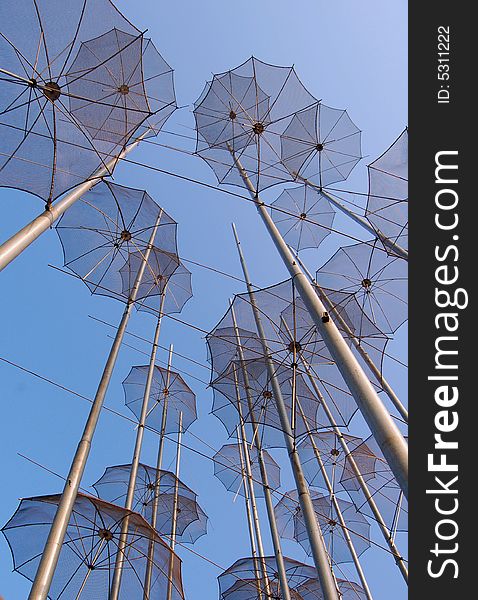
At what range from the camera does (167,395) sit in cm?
1958

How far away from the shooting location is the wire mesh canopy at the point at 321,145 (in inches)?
682

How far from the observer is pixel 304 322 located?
1644cm

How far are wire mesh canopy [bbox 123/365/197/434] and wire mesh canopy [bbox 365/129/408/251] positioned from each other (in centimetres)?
882

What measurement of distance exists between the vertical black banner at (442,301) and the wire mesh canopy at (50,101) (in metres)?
6.24

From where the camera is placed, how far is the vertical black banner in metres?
3.82

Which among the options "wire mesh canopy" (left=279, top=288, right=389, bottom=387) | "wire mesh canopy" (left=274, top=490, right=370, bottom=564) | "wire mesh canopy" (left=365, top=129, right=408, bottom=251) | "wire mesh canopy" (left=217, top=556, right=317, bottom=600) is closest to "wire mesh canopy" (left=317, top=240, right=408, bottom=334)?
"wire mesh canopy" (left=279, top=288, right=389, bottom=387)

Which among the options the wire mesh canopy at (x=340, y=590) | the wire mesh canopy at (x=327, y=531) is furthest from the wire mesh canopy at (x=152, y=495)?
the wire mesh canopy at (x=340, y=590)

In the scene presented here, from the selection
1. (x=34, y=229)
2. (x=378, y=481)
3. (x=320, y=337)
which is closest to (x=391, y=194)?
(x=320, y=337)

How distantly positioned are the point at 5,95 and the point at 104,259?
6544 mm

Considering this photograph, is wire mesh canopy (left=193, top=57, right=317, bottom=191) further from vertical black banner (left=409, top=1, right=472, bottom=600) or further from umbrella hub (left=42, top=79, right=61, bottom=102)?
vertical black banner (left=409, top=1, right=472, bottom=600)

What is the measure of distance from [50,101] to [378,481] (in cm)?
1551

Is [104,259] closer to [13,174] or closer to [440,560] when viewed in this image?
[13,174]

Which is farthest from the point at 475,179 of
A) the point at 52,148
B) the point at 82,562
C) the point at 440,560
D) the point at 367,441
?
the point at 367,441

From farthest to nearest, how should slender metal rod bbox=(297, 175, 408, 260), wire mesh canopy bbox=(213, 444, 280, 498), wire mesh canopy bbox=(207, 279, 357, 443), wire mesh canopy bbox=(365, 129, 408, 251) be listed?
wire mesh canopy bbox=(213, 444, 280, 498) < wire mesh canopy bbox=(207, 279, 357, 443) < wire mesh canopy bbox=(365, 129, 408, 251) < slender metal rod bbox=(297, 175, 408, 260)
